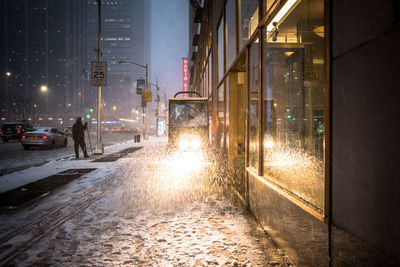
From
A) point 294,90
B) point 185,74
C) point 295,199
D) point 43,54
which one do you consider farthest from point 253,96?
point 43,54

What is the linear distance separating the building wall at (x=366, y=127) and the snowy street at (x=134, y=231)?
1381 millimetres

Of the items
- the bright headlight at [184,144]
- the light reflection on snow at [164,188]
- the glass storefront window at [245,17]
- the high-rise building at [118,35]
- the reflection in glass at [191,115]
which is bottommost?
the light reflection on snow at [164,188]

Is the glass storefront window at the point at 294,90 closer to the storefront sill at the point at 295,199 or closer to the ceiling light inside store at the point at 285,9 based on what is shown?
the ceiling light inside store at the point at 285,9

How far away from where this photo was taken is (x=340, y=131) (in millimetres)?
1966

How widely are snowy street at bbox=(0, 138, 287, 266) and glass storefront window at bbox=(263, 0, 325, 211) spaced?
1303 millimetres

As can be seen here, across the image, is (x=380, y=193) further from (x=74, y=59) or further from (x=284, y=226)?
(x=74, y=59)

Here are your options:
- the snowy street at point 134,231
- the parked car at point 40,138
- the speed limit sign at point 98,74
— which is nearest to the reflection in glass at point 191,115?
the speed limit sign at point 98,74

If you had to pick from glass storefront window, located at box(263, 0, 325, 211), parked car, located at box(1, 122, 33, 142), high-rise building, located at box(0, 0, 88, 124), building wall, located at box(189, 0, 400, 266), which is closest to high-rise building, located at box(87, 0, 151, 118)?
high-rise building, located at box(0, 0, 88, 124)

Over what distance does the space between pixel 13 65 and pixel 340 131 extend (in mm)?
107265

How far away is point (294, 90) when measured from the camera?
10.2 metres

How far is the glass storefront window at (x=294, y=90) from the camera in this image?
4.98 meters

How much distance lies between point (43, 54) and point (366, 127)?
4632 inches

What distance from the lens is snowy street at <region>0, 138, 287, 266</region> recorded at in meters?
2.90

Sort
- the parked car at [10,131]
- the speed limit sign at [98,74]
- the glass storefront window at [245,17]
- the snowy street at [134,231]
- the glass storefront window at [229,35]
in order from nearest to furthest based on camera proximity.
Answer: the snowy street at [134,231]
the glass storefront window at [245,17]
the glass storefront window at [229,35]
the speed limit sign at [98,74]
the parked car at [10,131]
